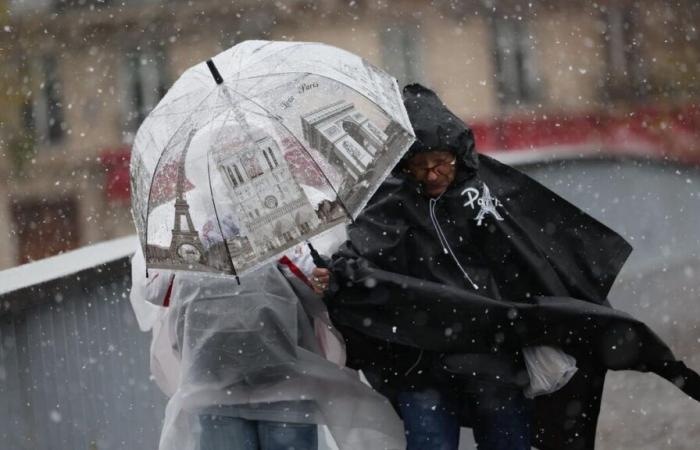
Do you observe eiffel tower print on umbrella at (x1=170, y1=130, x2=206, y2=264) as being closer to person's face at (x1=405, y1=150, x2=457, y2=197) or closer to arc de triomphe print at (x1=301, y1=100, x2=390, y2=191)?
arc de triomphe print at (x1=301, y1=100, x2=390, y2=191)

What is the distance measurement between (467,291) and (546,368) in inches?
15.9

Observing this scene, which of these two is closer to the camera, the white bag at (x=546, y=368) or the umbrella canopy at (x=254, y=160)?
the umbrella canopy at (x=254, y=160)

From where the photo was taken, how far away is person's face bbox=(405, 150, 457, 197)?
5.69 m

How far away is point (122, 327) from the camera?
301 inches

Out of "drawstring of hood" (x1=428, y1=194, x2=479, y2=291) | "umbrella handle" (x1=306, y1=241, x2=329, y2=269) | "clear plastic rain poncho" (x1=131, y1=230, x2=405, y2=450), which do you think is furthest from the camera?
"drawstring of hood" (x1=428, y1=194, x2=479, y2=291)

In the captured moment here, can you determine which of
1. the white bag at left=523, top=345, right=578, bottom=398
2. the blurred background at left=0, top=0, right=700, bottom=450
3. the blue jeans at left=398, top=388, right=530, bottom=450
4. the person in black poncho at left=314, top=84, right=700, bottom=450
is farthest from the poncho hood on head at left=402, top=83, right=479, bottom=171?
the blurred background at left=0, top=0, right=700, bottom=450

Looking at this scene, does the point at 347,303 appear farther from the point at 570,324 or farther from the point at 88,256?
the point at 88,256

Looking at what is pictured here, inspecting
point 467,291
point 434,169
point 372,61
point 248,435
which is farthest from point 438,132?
point 372,61

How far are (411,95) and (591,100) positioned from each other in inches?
1149

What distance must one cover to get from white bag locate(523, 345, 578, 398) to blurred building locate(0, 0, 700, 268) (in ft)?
78.7

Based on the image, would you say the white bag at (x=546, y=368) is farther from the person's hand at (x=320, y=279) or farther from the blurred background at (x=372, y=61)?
the blurred background at (x=372, y=61)

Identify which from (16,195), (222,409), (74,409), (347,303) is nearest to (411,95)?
(347,303)

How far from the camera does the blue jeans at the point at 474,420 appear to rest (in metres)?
5.68

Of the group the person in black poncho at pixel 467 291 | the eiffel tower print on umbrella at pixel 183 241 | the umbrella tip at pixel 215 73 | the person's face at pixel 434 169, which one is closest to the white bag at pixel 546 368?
the person in black poncho at pixel 467 291
